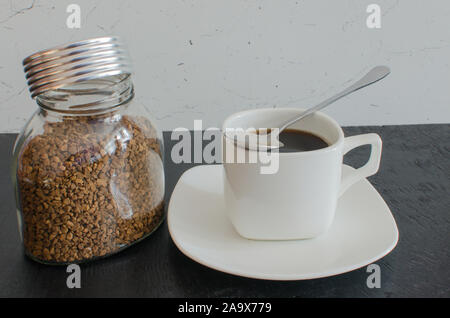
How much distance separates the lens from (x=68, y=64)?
502 mm

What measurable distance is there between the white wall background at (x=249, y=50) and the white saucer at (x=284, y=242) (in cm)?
41

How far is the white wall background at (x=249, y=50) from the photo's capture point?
956mm

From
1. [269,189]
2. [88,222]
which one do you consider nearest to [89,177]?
[88,222]

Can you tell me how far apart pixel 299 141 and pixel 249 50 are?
448 millimetres

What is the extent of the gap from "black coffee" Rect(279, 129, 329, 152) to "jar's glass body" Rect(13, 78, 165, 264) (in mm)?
161

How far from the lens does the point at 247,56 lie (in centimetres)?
100

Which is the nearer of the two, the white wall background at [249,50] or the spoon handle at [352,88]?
the spoon handle at [352,88]

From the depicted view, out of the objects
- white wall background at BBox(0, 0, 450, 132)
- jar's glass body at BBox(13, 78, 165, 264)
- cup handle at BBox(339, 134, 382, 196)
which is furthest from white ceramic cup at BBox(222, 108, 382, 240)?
white wall background at BBox(0, 0, 450, 132)

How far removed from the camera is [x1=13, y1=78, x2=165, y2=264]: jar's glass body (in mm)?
522

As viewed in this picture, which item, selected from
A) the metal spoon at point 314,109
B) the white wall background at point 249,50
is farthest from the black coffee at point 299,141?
the white wall background at point 249,50

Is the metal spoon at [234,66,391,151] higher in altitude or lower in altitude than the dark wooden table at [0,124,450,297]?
higher

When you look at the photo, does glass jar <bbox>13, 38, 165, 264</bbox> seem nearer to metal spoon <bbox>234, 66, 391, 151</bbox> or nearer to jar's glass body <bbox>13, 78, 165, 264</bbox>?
jar's glass body <bbox>13, 78, 165, 264</bbox>

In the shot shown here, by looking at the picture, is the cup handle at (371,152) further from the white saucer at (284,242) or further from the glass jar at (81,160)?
the glass jar at (81,160)
